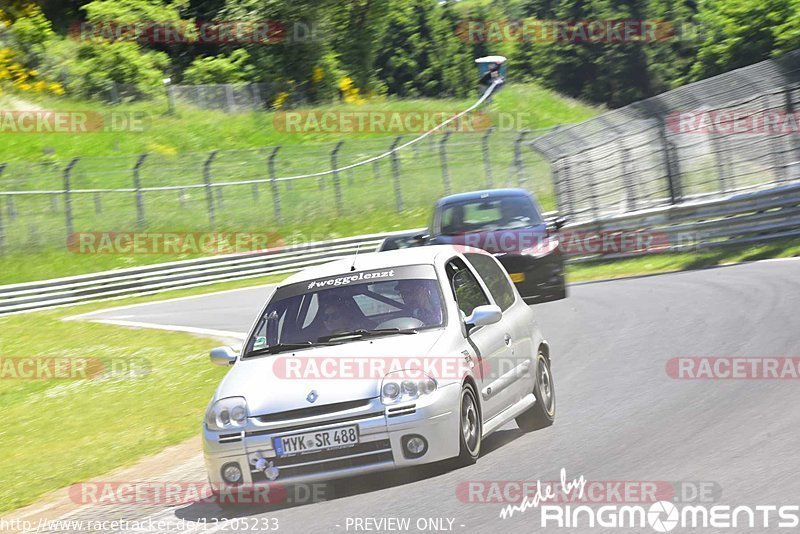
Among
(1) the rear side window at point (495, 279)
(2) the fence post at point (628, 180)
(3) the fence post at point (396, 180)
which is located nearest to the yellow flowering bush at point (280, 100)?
(3) the fence post at point (396, 180)

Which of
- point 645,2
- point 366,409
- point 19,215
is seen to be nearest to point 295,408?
point 366,409

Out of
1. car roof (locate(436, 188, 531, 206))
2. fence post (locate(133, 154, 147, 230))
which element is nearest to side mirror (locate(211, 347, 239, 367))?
car roof (locate(436, 188, 531, 206))

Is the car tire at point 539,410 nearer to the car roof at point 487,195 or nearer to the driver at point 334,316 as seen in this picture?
the driver at point 334,316

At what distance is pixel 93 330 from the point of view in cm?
2306

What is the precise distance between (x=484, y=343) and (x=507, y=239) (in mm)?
9954

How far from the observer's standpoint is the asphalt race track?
669 centimetres

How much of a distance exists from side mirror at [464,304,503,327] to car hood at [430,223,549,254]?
9.79 metres

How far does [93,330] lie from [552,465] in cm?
1685

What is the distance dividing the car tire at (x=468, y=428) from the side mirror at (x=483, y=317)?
526 millimetres

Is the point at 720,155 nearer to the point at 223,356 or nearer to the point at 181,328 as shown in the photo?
the point at 181,328

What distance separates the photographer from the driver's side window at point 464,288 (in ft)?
28.1

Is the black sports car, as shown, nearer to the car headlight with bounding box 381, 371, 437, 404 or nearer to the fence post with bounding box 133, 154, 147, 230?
the car headlight with bounding box 381, 371, 437, 404

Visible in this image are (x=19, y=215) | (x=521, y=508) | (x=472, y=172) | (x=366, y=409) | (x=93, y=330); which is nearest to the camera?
(x=521, y=508)

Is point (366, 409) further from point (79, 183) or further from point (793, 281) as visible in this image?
point (79, 183)
